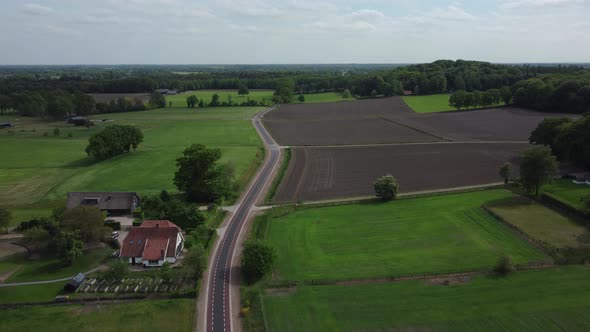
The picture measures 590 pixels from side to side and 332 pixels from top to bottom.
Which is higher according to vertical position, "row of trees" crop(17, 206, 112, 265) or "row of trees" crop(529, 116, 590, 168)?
"row of trees" crop(529, 116, 590, 168)

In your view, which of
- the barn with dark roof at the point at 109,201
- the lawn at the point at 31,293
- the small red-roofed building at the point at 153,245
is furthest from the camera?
the barn with dark roof at the point at 109,201

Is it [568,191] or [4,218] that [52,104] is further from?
[568,191]

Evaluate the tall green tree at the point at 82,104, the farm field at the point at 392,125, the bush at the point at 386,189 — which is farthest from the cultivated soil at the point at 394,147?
the tall green tree at the point at 82,104

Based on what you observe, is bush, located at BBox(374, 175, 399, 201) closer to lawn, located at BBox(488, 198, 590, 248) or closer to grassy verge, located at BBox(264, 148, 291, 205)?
lawn, located at BBox(488, 198, 590, 248)

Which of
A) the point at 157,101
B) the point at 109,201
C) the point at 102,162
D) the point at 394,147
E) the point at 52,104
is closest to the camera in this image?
the point at 109,201

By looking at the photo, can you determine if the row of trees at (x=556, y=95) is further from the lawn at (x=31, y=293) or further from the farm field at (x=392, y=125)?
the lawn at (x=31, y=293)

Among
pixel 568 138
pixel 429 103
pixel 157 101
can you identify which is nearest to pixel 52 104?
pixel 157 101

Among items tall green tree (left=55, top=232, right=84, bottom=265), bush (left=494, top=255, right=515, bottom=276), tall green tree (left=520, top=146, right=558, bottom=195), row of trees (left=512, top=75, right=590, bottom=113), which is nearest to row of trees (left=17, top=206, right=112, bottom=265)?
tall green tree (left=55, top=232, right=84, bottom=265)
